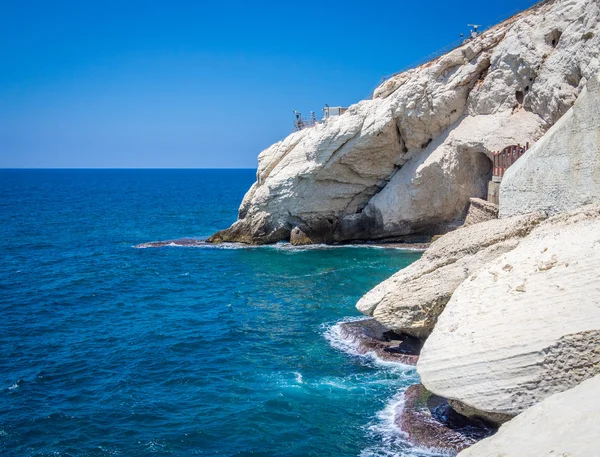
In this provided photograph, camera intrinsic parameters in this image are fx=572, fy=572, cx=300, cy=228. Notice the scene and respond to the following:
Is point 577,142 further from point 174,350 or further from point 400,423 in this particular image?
point 174,350

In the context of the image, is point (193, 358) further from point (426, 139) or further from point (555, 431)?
point (426, 139)

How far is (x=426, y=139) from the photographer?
132ft

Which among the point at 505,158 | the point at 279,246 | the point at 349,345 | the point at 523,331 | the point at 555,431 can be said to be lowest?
the point at 349,345

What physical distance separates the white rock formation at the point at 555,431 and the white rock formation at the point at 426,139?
2530cm

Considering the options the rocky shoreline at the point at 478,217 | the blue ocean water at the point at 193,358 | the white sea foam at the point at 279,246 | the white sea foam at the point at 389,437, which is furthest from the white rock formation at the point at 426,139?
the white sea foam at the point at 389,437

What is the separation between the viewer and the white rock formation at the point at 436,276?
55.7 feet

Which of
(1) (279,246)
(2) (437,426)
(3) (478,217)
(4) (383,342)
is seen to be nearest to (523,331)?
(2) (437,426)

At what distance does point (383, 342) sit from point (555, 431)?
1250 centimetres

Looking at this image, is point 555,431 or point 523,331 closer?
point 555,431

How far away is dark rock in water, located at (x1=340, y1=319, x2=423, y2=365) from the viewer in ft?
64.3

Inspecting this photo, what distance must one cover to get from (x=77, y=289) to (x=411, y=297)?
21811mm

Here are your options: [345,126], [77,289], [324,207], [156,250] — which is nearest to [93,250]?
[156,250]

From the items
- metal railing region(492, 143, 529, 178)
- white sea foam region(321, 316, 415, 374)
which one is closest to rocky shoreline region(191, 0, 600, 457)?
white sea foam region(321, 316, 415, 374)

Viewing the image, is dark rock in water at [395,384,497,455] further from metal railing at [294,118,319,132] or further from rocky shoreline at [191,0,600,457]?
metal railing at [294,118,319,132]
